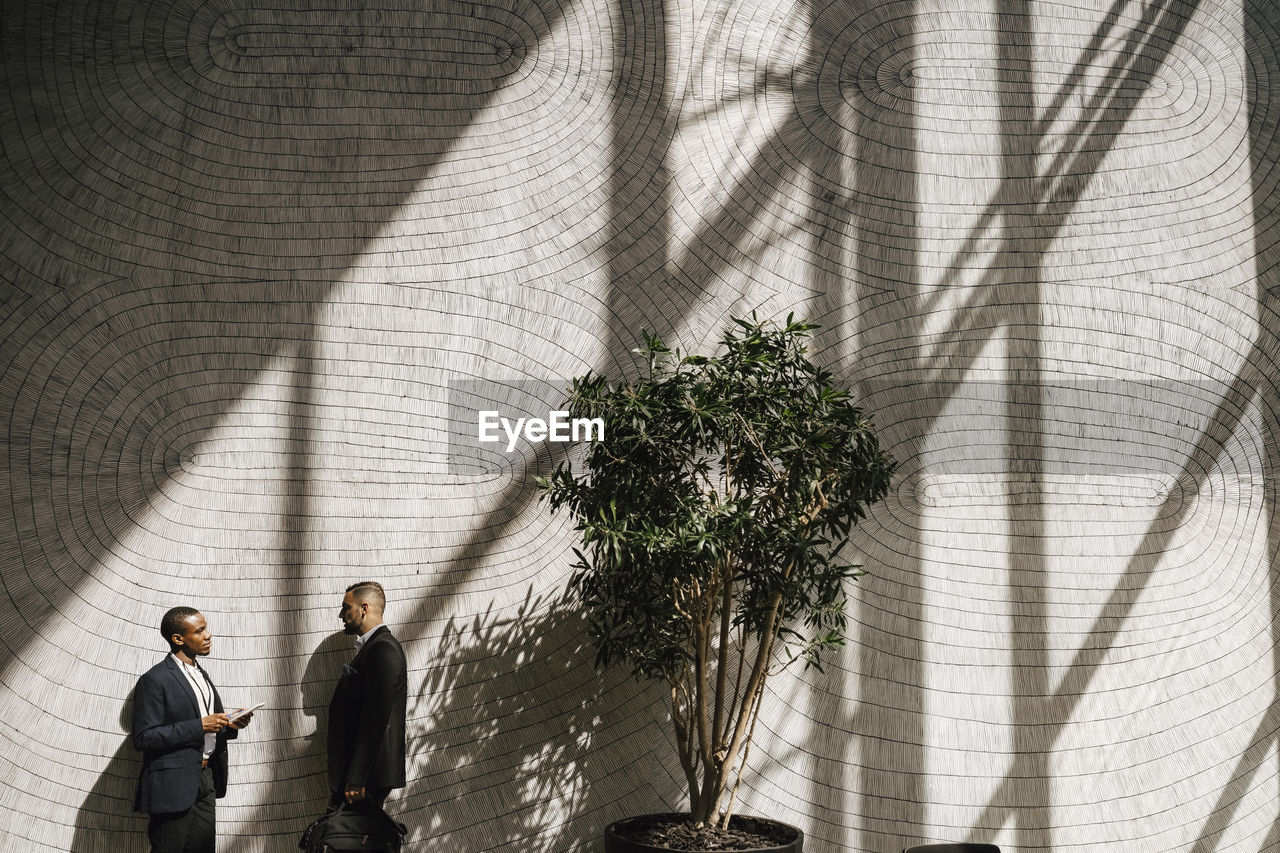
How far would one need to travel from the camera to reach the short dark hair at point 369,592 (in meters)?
4.19

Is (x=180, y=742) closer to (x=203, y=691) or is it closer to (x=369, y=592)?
(x=203, y=691)

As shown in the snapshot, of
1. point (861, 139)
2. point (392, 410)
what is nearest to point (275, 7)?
point (392, 410)

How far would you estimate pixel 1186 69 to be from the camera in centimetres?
499

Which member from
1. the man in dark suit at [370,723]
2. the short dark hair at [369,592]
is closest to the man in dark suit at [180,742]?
the man in dark suit at [370,723]

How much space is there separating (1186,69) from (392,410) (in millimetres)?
3959

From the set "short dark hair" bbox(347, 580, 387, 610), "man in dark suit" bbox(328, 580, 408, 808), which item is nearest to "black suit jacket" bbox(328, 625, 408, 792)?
"man in dark suit" bbox(328, 580, 408, 808)

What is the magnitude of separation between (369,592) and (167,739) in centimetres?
87

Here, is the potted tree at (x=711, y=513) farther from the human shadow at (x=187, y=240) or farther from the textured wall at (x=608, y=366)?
the human shadow at (x=187, y=240)

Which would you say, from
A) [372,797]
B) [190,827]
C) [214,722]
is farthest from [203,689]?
[372,797]

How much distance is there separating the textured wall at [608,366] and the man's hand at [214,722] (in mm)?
321

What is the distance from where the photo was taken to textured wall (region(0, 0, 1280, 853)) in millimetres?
4359

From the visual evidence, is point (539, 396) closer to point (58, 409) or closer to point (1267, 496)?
point (58, 409)

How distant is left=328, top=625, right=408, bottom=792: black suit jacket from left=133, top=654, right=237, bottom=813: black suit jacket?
0.49 m

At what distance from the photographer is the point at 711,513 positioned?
374 centimetres
